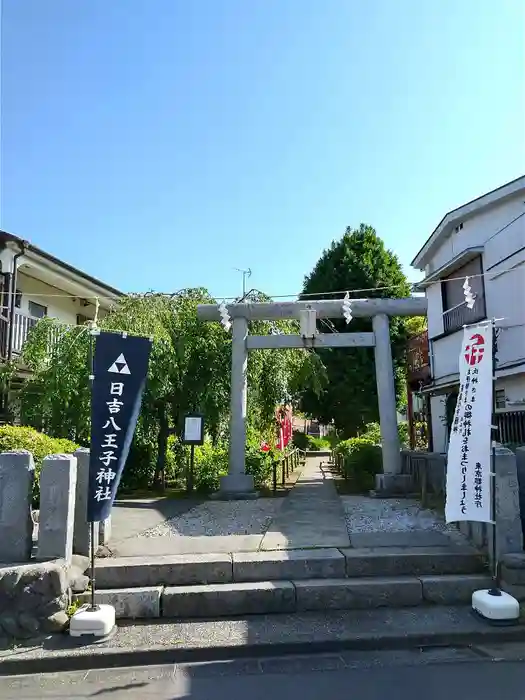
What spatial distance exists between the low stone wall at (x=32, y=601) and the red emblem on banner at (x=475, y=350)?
522 cm

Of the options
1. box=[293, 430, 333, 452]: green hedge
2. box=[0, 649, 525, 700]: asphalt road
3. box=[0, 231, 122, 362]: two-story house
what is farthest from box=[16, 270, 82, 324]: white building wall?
box=[293, 430, 333, 452]: green hedge

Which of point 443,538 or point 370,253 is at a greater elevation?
point 370,253

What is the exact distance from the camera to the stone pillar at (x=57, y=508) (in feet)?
18.9

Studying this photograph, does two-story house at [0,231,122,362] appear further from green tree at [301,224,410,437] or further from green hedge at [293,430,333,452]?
green hedge at [293,430,333,452]

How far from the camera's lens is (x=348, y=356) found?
78.1ft

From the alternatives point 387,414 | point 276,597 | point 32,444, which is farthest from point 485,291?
point 32,444

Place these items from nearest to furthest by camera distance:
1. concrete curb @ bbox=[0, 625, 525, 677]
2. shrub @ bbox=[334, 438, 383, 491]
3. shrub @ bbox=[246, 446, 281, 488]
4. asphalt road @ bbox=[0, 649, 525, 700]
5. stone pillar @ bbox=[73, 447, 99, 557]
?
1. asphalt road @ bbox=[0, 649, 525, 700]
2. concrete curb @ bbox=[0, 625, 525, 677]
3. stone pillar @ bbox=[73, 447, 99, 557]
4. shrub @ bbox=[334, 438, 383, 491]
5. shrub @ bbox=[246, 446, 281, 488]

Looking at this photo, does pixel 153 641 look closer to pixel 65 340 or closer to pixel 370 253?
→ pixel 65 340

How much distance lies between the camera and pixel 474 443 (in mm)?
6125

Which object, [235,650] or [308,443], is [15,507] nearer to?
[235,650]

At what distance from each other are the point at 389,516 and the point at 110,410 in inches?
204

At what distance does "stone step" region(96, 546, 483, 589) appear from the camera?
19.6ft

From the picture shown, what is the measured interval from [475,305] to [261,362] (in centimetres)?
513

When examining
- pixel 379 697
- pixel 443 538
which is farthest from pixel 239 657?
pixel 443 538
